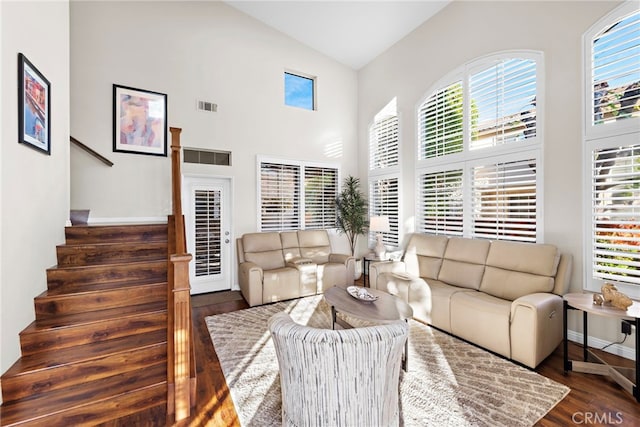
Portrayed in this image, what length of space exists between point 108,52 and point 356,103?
450cm

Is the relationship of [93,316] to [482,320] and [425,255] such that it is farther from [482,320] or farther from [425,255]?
[425,255]

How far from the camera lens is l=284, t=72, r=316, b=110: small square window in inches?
217

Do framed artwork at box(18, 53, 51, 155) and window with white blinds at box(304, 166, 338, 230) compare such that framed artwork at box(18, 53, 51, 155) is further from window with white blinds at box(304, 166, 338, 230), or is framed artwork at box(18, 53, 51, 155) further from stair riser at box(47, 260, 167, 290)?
window with white blinds at box(304, 166, 338, 230)

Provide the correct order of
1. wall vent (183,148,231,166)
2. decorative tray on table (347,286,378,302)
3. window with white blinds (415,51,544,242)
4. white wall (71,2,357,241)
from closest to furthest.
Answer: decorative tray on table (347,286,378,302) → window with white blinds (415,51,544,242) → white wall (71,2,357,241) → wall vent (183,148,231,166)

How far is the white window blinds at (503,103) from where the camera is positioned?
3.35m

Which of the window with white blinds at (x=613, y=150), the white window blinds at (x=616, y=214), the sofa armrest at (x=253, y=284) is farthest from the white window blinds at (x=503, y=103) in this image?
the sofa armrest at (x=253, y=284)

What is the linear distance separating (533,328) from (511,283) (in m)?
0.78

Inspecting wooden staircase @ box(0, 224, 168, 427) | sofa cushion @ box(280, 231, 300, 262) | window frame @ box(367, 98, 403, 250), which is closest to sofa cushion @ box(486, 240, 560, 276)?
window frame @ box(367, 98, 403, 250)

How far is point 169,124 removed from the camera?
4430 mm

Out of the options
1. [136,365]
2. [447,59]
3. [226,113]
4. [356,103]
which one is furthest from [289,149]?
[136,365]

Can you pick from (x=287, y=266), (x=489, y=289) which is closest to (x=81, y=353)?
(x=287, y=266)

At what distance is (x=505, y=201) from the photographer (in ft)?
11.7

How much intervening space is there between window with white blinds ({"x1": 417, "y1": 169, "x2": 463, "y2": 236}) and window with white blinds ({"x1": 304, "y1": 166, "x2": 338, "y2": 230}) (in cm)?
188

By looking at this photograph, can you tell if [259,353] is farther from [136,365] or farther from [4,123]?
[4,123]
